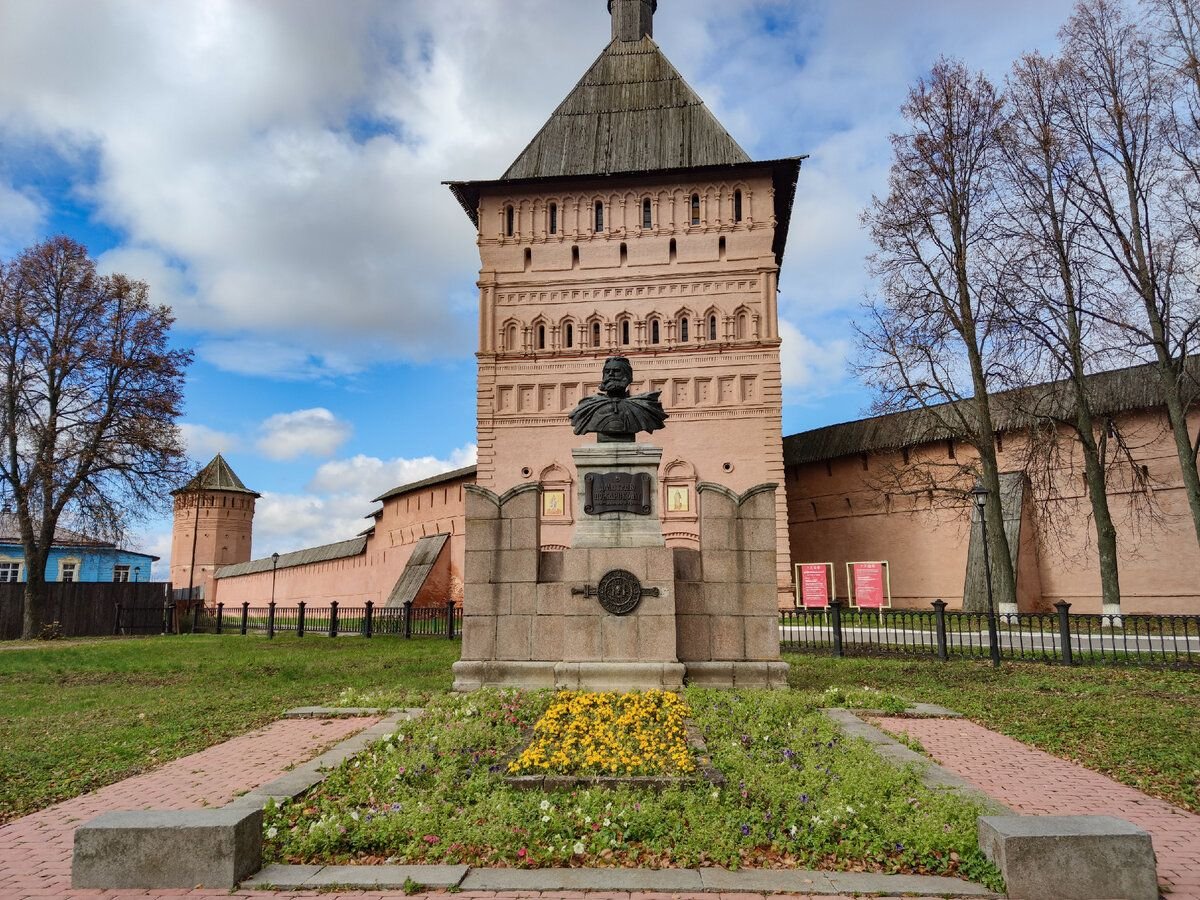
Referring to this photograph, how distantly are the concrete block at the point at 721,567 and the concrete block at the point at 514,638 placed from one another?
230cm

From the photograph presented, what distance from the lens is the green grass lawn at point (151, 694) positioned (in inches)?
288

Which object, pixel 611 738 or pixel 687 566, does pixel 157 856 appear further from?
pixel 687 566

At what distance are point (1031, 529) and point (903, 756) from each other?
23747 mm

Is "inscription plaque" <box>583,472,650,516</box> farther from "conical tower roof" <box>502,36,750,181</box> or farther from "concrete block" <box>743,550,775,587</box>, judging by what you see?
"conical tower roof" <box>502,36,750,181</box>

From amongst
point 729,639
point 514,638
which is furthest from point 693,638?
point 514,638

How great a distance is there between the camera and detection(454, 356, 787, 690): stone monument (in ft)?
31.9

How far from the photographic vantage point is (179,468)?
93.7 feet

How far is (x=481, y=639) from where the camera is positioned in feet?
33.0

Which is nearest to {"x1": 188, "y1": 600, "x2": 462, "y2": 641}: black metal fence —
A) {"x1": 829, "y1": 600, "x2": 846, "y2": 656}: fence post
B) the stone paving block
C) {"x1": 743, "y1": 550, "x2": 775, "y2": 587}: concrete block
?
{"x1": 829, "y1": 600, "x2": 846, "y2": 656}: fence post

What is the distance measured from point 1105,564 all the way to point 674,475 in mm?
14194

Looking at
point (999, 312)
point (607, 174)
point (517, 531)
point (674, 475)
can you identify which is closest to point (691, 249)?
point (607, 174)

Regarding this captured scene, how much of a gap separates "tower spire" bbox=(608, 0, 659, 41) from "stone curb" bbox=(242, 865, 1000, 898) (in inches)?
1624

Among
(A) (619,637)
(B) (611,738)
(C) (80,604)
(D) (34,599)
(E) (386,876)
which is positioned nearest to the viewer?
(E) (386,876)

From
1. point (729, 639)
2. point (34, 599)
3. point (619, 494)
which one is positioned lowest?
point (729, 639)
